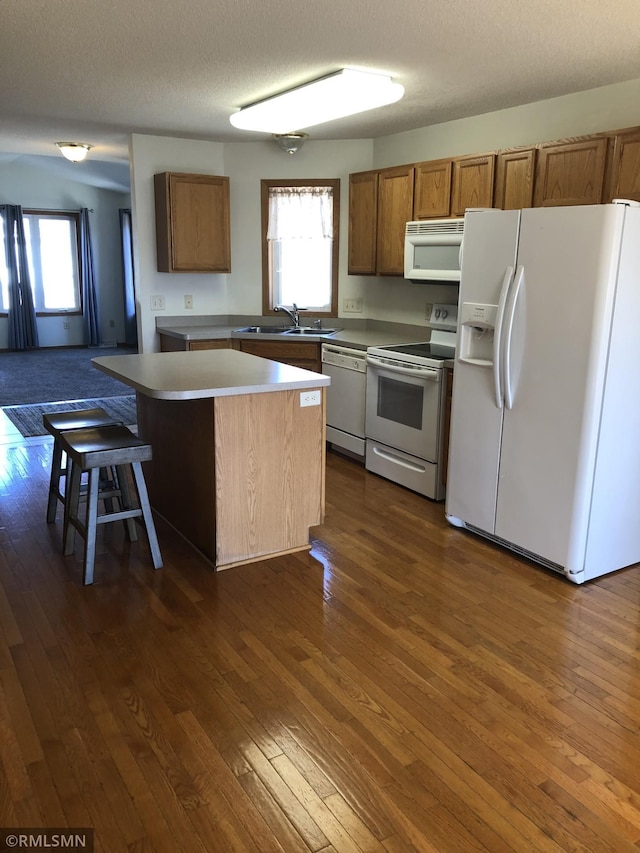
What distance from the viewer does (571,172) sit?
11.3 ft

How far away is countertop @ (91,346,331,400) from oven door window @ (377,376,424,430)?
94 cm

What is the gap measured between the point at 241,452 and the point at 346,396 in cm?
181

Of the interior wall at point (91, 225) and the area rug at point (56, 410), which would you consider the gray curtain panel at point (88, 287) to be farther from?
the area rug at point (56, 410)

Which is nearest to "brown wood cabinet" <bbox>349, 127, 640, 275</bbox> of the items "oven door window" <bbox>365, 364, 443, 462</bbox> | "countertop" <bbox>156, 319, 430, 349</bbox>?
"countertop" <bbox>156, 319, 430, 349</bbox>

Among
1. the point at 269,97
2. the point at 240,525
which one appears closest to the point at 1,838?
the point at 240,525

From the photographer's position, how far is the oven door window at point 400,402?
407cm

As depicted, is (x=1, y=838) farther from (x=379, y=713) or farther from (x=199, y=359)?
(x=199, y=359)

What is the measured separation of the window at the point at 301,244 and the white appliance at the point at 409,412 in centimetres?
147

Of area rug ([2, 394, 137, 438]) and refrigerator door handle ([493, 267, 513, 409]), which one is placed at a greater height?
refrigerator door handle ([493, 267, 513, 409])

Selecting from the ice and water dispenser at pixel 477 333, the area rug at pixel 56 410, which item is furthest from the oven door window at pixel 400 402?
the area rug at pixel 56 410

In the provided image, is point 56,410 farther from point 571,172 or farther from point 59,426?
point 571,172

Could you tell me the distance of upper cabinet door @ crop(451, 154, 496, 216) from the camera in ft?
12.8

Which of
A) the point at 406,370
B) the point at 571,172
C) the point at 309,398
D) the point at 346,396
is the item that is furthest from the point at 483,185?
the point at 309,398

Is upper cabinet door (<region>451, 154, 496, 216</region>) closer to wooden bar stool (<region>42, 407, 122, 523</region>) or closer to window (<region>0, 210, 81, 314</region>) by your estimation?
wooden bar stool (<region>42, 407, 122, 523</region>)
